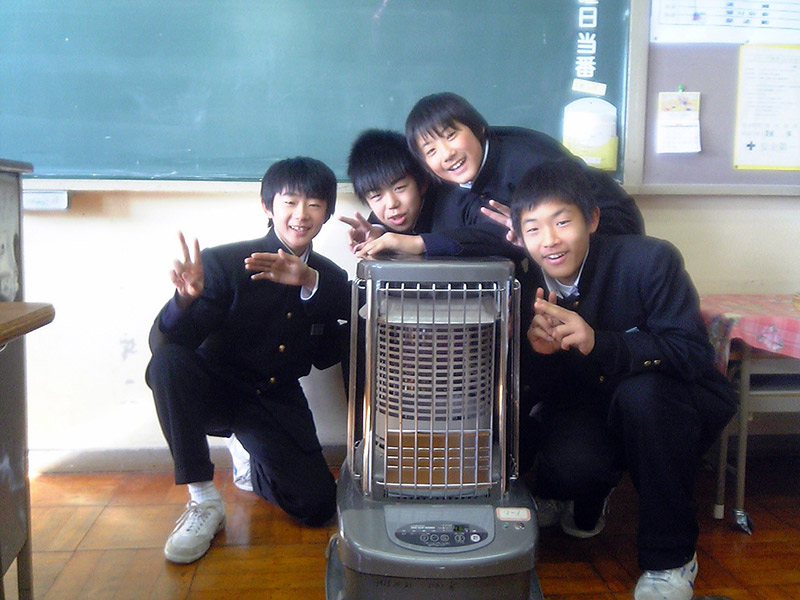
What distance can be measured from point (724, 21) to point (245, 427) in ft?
5.15

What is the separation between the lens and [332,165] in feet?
5.39

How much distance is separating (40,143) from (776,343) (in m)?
1.73

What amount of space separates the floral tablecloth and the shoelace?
114 centimetres

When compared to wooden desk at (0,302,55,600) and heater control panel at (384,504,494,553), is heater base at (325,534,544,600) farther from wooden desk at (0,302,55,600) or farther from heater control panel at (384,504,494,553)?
wooden desk at (0,302,55,600)

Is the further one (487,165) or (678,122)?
(678,122)

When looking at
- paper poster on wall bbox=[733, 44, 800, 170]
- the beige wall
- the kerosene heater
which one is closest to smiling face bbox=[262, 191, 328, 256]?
the beige wall

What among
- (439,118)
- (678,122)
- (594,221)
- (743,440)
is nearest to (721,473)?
(743,440)

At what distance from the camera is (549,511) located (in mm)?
1434

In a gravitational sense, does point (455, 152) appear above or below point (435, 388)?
above

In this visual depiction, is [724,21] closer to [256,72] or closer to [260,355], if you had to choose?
[256,72]

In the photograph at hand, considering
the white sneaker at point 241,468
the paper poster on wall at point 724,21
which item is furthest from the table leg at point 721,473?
the white sneaker at point 241,468

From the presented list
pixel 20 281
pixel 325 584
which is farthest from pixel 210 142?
pixel 325 584

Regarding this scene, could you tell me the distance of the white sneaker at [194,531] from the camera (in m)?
1.28

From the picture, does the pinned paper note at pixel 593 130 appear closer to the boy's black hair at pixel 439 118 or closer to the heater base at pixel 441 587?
the boy's black hair at pixel 439 118
